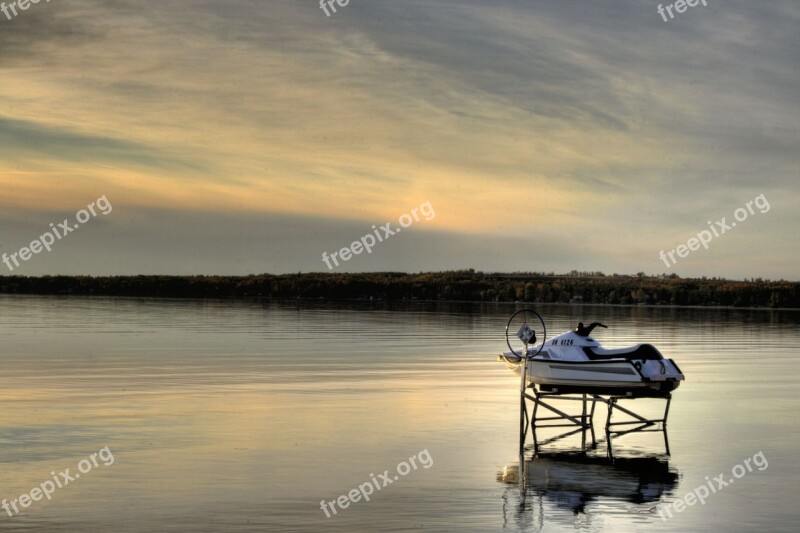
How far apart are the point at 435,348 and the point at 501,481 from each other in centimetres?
3506

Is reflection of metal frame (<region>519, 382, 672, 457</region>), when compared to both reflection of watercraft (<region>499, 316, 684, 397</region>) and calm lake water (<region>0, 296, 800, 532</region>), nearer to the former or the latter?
reflection of watercraft (<region>499, 316, 684, 397</region>)

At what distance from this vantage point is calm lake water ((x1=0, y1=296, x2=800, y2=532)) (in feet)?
56.2

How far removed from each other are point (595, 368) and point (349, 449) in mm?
6277

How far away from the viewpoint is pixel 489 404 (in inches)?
1233

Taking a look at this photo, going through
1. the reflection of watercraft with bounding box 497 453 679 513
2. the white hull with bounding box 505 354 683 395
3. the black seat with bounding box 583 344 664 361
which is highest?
the black seat with bounding box 583 344 664 361

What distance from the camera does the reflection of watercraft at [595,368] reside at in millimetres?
25750

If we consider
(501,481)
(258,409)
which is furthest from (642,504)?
(258,409)

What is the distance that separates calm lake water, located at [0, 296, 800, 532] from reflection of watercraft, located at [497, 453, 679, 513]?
55mm

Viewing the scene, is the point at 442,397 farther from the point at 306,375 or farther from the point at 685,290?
the point at 685,290

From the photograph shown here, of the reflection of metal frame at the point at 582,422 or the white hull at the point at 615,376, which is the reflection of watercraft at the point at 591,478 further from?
the white hull at the point at 615,376

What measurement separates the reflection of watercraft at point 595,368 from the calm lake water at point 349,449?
1.28m

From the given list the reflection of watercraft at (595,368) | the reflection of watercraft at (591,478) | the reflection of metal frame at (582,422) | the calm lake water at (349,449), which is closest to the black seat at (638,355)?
the reflection of watercraft at (595,368)

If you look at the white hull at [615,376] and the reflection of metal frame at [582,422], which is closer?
the reflection of metal frame at [582,422]

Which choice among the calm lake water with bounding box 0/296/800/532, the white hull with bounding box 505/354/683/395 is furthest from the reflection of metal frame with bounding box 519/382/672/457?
the calm lake water with bounding box 0/296/800/532
